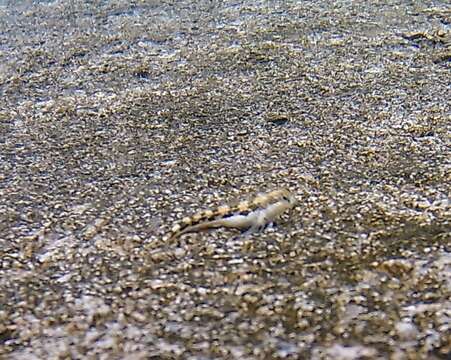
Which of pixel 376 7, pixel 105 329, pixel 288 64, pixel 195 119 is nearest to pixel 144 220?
pixel 105 329

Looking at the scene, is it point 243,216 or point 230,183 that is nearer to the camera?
point 243,216

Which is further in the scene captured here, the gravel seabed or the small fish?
the small fish

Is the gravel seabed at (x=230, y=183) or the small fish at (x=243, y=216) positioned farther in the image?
the small fish at (x=243, y=216)
